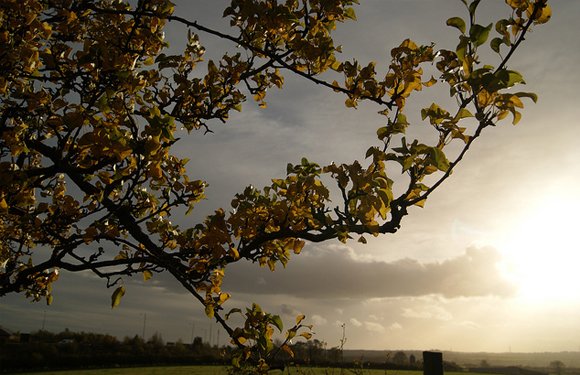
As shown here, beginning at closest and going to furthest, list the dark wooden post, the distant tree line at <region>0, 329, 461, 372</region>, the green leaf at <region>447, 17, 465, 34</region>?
the green leaf at <region>447, 17, 465, 34</region>
the dark wooden post
the distant tree line at <region>0, 329, 461, 372</region>

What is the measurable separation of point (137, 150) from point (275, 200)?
127 cm

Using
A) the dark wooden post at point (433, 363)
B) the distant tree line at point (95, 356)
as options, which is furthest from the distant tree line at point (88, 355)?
the dark wooden post at point (433, 363)

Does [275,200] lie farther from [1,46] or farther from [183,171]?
[1,46]

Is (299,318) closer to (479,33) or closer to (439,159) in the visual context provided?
(439,159)

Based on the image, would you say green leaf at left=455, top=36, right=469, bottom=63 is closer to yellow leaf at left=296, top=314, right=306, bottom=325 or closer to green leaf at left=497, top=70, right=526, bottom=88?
green leaf at left=497, top=70, right=526, bottom=88

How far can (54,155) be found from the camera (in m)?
2.91

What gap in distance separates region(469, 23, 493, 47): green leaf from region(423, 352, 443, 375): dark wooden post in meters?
4.15

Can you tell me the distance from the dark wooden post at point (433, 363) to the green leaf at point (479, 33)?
4.15 meters

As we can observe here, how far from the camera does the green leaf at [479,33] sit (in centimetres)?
186

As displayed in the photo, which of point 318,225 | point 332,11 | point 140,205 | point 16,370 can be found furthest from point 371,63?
point 16,370

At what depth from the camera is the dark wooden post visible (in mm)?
4949

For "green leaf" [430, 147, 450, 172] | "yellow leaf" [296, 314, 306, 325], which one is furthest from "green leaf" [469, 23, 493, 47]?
"yellow leaf" [296, 314, 306, 325]

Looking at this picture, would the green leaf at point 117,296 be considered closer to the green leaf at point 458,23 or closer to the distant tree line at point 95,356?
the green leaf at point 458,23

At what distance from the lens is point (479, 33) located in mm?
1868
